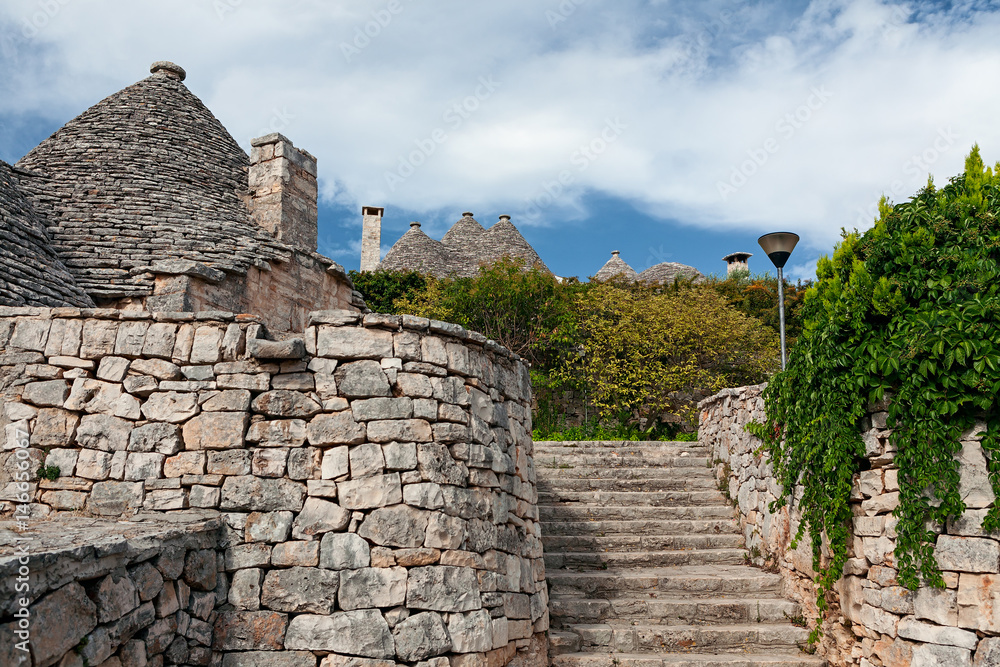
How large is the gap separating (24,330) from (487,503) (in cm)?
307

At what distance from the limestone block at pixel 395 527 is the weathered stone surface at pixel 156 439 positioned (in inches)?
48.1

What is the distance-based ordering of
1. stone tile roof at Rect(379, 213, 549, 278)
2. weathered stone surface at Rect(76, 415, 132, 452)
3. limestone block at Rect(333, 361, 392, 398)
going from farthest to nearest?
stone tile roof at Rect(379, 213, 549, 278) → limestone block at Rect(333, 361, 392, 398) → weathered stone surface at Rect(76, 415, 132, 452)

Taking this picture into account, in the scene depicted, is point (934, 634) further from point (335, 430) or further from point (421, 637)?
point (335, 430)

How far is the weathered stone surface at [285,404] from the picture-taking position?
4.05 meters

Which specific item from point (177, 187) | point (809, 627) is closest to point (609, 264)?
point (177, 187)

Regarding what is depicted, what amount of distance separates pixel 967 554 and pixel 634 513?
355cm

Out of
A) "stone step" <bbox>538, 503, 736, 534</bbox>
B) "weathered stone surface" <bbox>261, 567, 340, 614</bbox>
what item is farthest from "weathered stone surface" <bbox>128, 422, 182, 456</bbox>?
"stone step" <bbox>538, 503, 736, 534</bbox>

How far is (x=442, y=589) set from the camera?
3977 mm

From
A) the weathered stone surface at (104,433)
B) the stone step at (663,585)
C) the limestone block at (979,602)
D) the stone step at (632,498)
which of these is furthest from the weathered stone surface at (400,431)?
the stone step at (632,498)

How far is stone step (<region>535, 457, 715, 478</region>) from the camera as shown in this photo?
26.7ft

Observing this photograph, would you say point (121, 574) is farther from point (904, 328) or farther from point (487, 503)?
point (904, 328)

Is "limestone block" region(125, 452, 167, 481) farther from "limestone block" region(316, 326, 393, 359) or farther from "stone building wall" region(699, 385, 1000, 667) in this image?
"stone building wall" region(699, 385, 1000, 667)

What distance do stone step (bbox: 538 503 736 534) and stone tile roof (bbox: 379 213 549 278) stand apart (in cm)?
1223

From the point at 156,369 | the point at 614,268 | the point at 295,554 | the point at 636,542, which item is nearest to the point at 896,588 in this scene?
the point at 636,542
